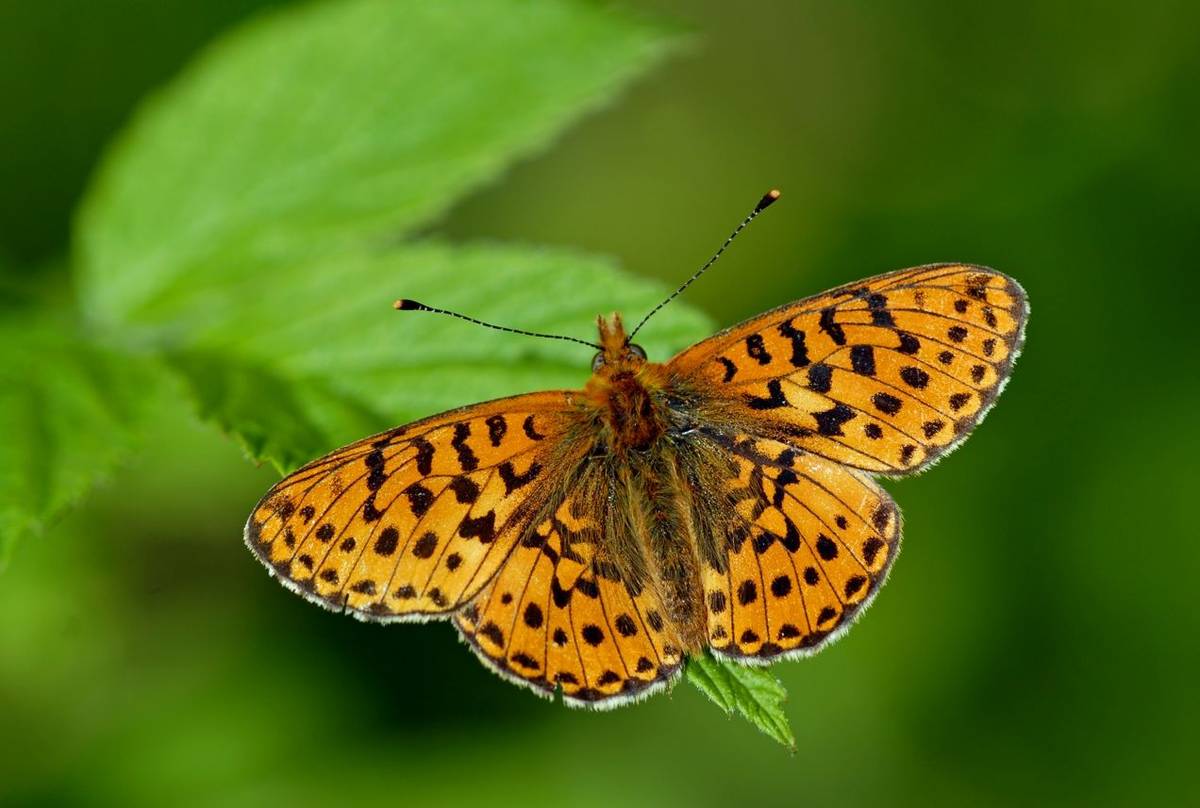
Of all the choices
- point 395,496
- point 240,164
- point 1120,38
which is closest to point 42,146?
point 240,164

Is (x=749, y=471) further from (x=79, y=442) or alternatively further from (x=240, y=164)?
(x=240, y=164)

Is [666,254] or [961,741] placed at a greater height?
[666,254]

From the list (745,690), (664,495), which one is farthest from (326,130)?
(745,690)

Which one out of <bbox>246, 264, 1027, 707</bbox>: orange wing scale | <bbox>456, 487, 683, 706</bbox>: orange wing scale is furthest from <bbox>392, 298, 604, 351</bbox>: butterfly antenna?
<bbox>456, 487, 683, 706</bbox>: orange wing scale

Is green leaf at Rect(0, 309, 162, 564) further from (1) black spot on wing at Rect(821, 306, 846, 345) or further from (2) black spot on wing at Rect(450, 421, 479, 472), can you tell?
(1) black spot on wing at Rect(821, 306, 846, 345)

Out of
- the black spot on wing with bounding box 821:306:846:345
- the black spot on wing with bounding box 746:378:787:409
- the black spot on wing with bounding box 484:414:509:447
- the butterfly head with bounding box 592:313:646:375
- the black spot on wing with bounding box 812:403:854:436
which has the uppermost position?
the butterfly head with bounding box 592:313:646:375
